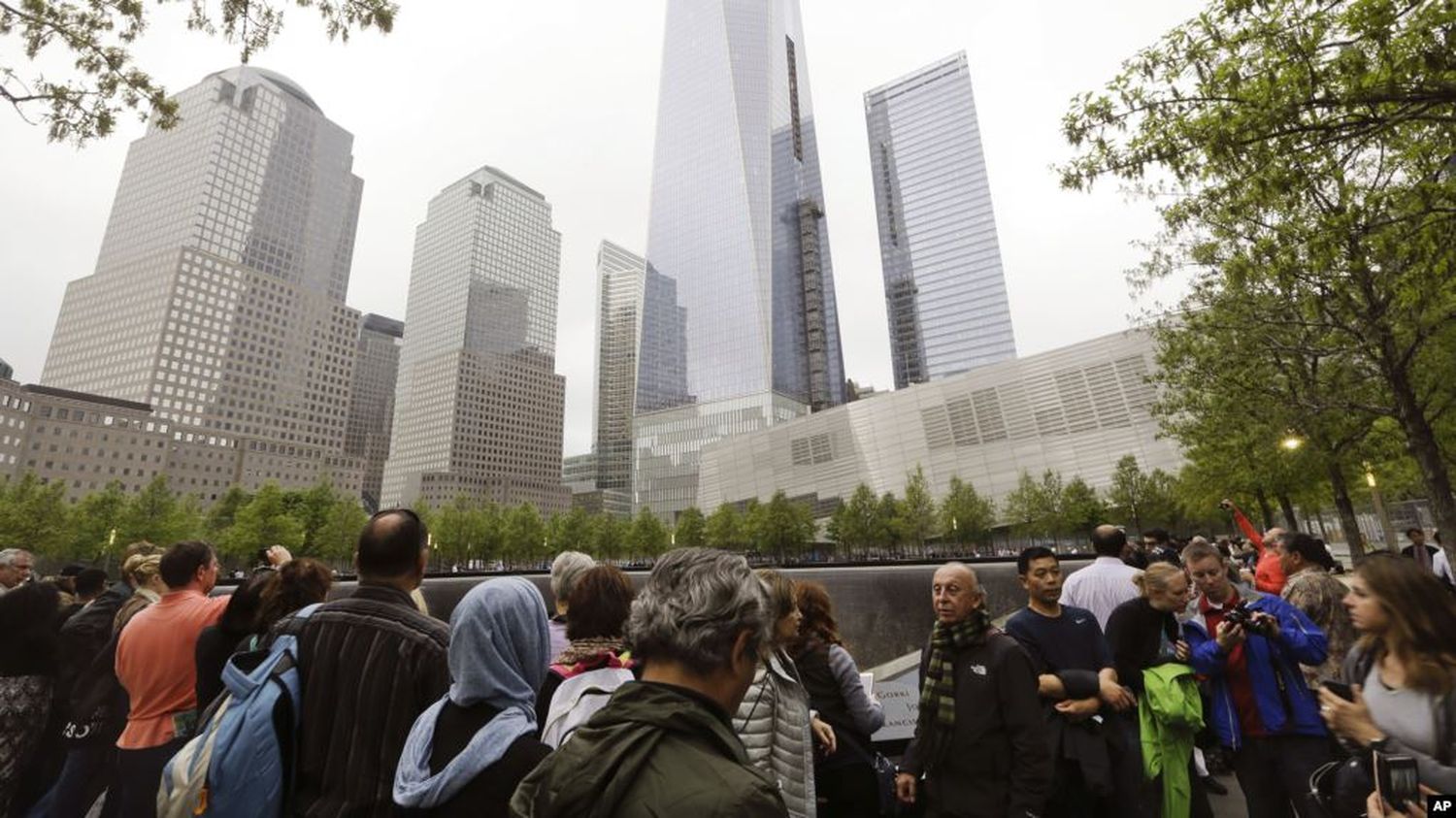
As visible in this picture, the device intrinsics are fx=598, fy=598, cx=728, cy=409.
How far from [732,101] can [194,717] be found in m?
136

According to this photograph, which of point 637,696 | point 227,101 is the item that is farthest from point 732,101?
point 637,696

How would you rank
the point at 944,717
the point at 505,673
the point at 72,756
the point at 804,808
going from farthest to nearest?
the point at 72,756
the point at 944,717
the point at 804,808
the point at 505,673

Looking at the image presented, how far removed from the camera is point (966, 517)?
59.2 m

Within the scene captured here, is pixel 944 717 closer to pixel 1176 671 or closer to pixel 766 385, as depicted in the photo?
pixel 1176 671

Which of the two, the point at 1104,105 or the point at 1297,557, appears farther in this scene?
the point at 1104,105

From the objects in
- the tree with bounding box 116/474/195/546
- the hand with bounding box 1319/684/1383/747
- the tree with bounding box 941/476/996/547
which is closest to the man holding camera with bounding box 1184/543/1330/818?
the hand with bounding box 1319/684/1383/747

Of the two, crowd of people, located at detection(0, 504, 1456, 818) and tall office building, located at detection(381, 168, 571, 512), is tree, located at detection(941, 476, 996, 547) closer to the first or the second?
crowd of people, located at detection(0, 504, 1456, 818)

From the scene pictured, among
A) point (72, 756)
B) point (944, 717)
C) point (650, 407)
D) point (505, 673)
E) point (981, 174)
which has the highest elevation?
point (981, 174)

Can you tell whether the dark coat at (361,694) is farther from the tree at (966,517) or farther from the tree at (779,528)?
the tree at (779,528)

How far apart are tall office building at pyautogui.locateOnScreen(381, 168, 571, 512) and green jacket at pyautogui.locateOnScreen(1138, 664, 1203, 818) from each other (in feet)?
451

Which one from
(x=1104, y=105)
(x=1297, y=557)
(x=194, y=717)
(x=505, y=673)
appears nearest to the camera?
(x=505, y=673)

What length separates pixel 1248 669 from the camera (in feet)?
12.4

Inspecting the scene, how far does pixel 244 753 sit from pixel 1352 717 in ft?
15.2

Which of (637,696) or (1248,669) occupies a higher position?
(637,696)
